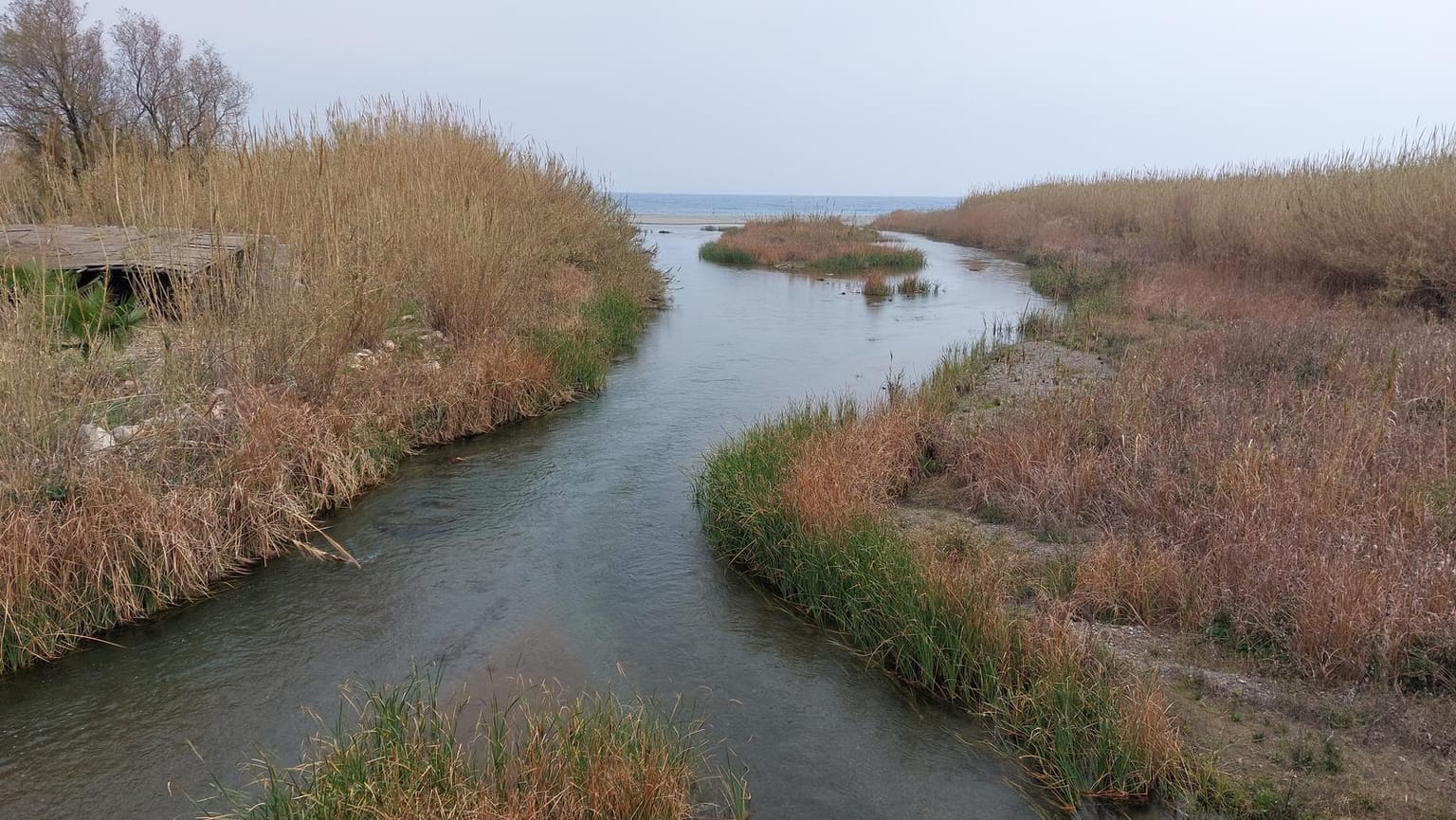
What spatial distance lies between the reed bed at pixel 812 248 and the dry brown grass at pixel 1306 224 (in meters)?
5.19

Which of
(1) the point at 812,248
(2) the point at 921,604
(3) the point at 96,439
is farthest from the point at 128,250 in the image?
(1) the point at 812,248

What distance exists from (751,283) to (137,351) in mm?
17167

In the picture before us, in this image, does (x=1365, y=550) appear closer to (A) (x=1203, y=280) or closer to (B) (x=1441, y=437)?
(B) (x=1441, y=437)

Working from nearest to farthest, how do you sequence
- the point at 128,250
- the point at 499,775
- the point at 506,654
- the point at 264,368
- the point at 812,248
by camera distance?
1. the point at 499,775
2. the point at 506,654
3. the point at 128,250
4. the point at 264,368
5. the point at 812,248

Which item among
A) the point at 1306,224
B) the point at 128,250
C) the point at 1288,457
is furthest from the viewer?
the point at 1306,224

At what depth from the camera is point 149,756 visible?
12.6ft

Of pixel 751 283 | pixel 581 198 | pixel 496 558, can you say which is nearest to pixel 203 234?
pixel 496 558

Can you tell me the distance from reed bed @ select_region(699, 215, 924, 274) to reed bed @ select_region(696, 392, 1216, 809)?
18.1 metres

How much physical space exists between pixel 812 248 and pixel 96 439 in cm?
2422

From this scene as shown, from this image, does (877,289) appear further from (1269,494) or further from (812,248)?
(1269,494)

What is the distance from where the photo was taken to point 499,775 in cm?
335

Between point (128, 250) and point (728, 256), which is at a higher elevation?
point (728, 256)

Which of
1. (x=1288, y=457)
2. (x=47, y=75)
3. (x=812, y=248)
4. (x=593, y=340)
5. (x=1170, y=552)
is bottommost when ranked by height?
(x=1170, y=552)

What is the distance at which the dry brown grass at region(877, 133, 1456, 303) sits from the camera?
10883 millimetres
